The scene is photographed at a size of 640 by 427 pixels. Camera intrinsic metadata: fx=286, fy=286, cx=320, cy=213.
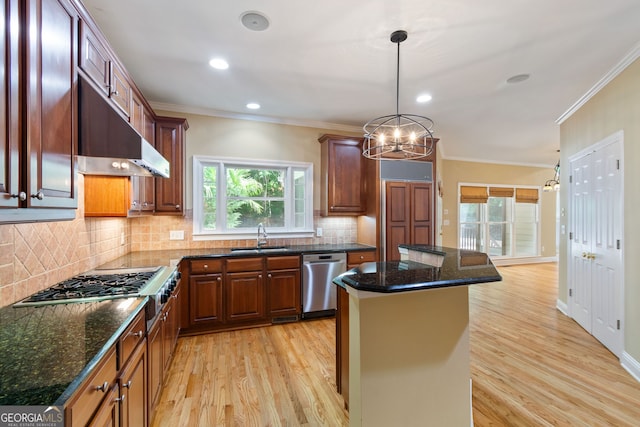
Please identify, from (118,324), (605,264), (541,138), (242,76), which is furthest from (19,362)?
(541,138)

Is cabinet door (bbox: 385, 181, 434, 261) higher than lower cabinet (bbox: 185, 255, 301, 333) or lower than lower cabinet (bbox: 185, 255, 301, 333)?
higher

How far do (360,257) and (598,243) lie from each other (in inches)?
102

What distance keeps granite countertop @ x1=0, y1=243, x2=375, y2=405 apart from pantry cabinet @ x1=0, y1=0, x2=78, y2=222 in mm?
475

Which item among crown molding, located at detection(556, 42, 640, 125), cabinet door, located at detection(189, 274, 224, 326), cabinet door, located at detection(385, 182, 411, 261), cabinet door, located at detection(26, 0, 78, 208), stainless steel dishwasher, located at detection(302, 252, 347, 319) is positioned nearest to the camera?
cabinet door, located at detection(26, 0, 78, 208)

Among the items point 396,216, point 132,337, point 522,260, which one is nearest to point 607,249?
point 396,216

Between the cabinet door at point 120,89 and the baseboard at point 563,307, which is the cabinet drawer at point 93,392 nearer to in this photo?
the cabinet door at point 120,89

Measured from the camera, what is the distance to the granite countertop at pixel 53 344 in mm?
825

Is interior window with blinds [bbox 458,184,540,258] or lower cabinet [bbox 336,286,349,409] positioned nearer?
lower cabinet [bbox 336,286,349,409]

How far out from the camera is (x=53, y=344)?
1089 millimetres

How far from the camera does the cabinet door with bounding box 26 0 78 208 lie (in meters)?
1.14

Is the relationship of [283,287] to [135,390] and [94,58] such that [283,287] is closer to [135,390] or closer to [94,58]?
[135,390]

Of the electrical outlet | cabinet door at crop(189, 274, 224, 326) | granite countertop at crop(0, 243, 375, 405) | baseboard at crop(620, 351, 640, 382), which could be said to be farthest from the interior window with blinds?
granite countertop at crop(0, 243, 375, 405)

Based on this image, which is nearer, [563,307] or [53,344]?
[53,344]

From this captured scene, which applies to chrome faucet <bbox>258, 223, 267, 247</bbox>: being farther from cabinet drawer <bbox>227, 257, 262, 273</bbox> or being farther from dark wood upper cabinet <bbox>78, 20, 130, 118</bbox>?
dark wood upper cabinet <bbox>78, 20, 130, 118</bbox>
